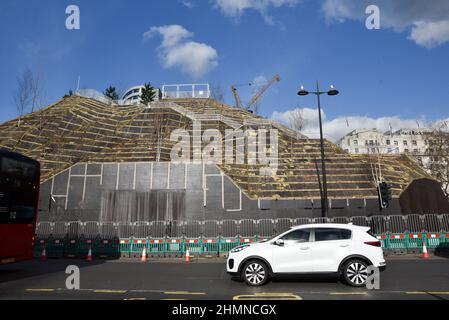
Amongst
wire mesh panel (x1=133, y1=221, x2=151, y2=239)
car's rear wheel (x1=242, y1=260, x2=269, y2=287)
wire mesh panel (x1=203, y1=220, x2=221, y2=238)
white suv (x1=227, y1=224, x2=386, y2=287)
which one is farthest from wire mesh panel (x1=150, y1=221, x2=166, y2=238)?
car's rear wheel (x1=242, y1=260, x2=269, y2=287)

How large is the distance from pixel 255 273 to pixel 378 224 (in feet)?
44.1

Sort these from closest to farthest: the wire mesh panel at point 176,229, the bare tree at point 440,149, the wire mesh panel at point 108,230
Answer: the wire mesh panel at point 108,230 → the wire mesh panel at point 176,229 → the bare tree at point 440,149

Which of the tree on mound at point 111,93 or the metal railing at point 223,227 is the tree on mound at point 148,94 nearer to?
the tree on mound at point 111,93

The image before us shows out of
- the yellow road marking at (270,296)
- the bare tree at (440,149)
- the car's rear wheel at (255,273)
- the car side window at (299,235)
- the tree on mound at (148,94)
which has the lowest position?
the yellow road marking at (270,296)

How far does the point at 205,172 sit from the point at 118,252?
10.1 m

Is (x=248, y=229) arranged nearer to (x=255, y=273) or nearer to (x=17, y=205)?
(x=255, y=273)

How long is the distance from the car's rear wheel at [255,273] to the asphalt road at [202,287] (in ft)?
0.72

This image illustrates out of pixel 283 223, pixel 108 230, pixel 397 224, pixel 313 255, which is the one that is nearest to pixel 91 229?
pixel 108 230

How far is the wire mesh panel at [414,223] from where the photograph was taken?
17344mm

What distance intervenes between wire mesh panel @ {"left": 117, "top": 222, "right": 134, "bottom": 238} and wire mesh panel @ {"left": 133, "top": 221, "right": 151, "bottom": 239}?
0.85 ft

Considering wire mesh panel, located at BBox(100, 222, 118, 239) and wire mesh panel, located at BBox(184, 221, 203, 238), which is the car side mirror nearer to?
wire mesh panel, located at BBox(184, 221, 203, 238)

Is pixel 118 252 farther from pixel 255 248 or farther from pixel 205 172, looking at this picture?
pixel 255 248

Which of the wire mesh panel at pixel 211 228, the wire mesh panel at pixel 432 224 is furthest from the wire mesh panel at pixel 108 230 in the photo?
the wire mesh panel at pixel 432 224
